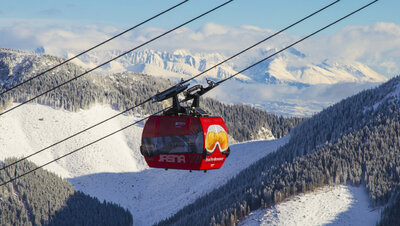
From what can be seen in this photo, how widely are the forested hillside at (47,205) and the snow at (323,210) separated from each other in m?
53.3

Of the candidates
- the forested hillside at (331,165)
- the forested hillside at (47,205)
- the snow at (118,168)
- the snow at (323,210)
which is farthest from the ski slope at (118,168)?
the snow at (323,210)

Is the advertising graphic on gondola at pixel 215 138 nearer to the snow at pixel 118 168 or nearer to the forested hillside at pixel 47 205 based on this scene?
the forested hillside at pixel 47 205

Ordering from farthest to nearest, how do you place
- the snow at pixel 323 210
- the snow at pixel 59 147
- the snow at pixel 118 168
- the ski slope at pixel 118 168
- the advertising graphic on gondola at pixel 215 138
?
the snow at pixel 59 147 → the snow at pixel 118 168 → the ski slope at pixel 118 168 → the snow at pixel 323 210 → the advertising graphic on gondola at pixel 215 138

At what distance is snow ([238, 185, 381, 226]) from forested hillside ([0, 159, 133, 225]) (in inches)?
2098

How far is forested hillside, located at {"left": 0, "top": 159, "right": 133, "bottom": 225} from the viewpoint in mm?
139000

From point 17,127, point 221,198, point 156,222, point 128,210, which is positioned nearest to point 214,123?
point 221,198

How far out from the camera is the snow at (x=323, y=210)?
100062 millimetres

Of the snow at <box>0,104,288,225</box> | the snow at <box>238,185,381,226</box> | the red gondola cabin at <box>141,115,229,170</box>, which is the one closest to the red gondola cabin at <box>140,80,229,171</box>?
the red gondola cabin at <box>141,115,229,170</box>

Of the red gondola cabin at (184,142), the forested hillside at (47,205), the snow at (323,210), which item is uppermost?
the red gondola cabin at (184,142)

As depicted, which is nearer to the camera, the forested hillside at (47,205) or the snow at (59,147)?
the forested hillside at (47,205)

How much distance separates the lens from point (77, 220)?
142125 mm

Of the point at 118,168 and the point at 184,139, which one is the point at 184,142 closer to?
the point at 184,139

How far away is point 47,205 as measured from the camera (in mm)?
144500

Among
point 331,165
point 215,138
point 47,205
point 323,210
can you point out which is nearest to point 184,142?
point 215,138
